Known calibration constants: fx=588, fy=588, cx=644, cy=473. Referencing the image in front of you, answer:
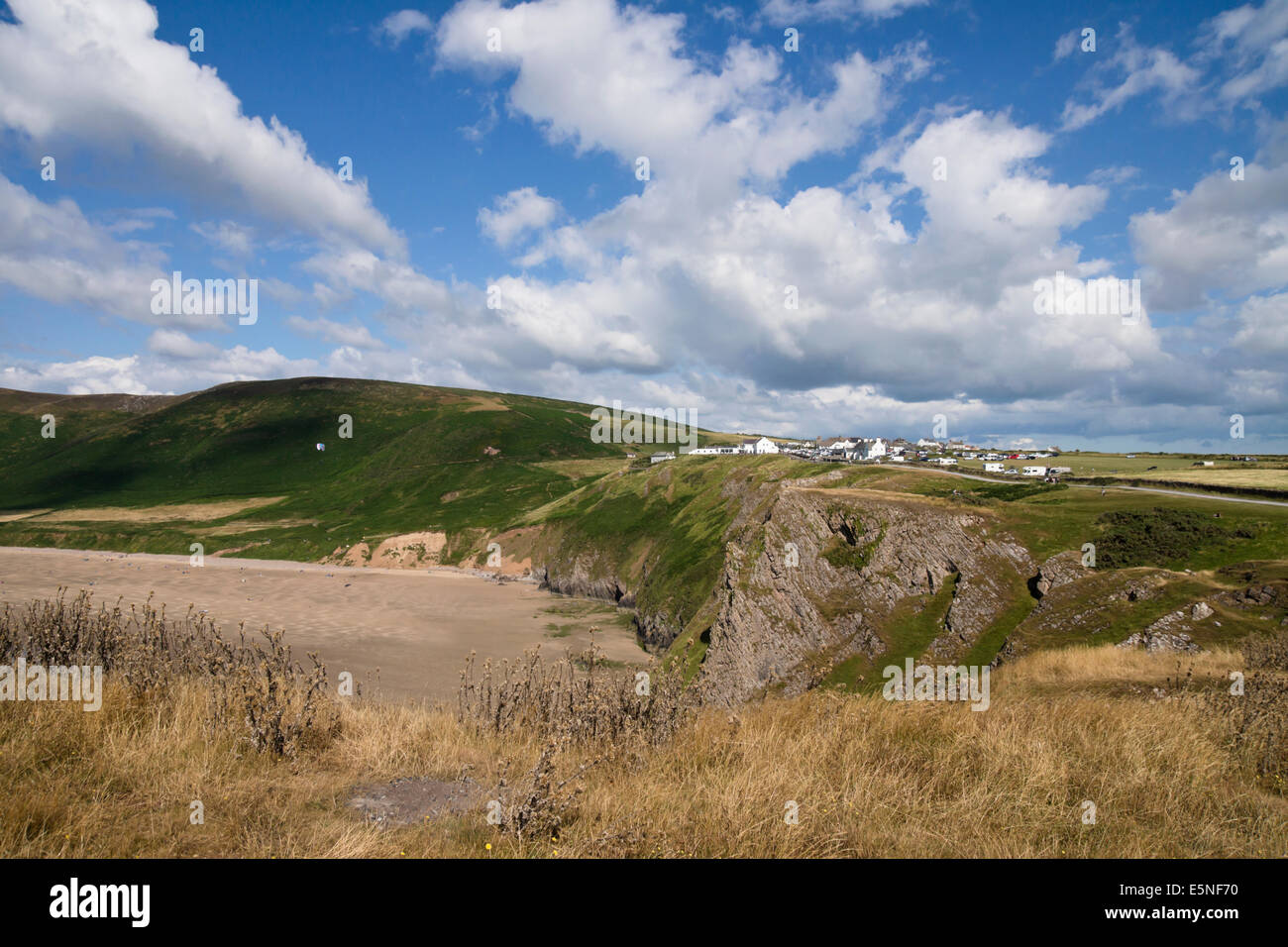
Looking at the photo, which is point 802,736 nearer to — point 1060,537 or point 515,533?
point 1060,537

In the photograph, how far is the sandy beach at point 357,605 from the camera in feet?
172

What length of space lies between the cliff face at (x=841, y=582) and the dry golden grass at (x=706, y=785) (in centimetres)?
2444

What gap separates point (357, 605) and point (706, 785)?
8094cm

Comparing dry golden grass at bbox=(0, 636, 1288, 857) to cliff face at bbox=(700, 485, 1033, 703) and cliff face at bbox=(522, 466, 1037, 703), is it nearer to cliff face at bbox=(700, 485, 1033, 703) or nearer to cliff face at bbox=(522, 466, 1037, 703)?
cliff face at bbox=(522, 466, 1037, 703)

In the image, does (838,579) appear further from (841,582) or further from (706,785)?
(706,785)

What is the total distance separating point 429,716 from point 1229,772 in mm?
10181

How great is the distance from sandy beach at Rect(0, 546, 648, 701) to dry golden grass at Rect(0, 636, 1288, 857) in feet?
104

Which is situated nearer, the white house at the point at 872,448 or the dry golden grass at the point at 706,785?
the dry golden grass at the point at 706,785

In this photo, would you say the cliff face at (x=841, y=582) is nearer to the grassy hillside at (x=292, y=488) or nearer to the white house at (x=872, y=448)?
the grassy hillside at (x=292, y=488)

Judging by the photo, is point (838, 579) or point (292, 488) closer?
point (838, 579)

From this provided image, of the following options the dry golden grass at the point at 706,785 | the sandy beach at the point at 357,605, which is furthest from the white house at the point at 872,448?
the dry golden grass at the point at 706,785

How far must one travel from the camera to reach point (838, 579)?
35.3 metres

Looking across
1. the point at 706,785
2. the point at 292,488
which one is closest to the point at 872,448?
the point at 706,785
